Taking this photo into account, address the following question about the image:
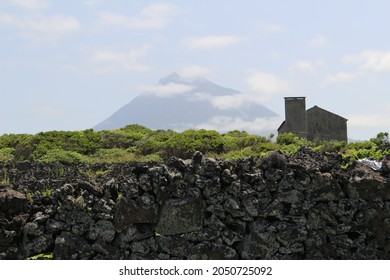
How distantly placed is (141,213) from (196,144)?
13.1 m

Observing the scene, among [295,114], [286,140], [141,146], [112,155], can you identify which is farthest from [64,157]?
[295,114]

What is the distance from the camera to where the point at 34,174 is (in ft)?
54.6

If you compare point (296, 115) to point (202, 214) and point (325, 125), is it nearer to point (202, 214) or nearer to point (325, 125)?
point (325, 125)

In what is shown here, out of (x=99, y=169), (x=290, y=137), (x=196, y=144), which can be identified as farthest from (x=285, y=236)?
(x=290, y=137)

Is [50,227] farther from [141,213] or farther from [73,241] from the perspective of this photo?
[141,213]

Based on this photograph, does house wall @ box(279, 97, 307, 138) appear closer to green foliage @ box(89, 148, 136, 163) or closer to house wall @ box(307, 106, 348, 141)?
house wall @ box(307, 106, 348, 141)

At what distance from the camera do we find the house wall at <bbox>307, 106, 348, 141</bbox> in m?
35.2

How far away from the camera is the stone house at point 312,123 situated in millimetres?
32969

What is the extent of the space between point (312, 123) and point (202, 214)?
2613cm

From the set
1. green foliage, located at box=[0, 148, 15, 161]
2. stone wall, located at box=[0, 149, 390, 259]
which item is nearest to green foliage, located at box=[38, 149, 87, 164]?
green foliage, located at box=[0, 148, 15, 161]

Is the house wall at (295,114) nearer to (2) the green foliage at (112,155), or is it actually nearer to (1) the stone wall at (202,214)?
(2) the green foliage at (112,155)

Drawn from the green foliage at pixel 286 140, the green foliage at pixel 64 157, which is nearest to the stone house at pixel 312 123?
the green foliage at pixel 286 140

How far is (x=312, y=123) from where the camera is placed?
35250mm

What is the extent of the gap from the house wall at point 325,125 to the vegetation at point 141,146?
773cm
